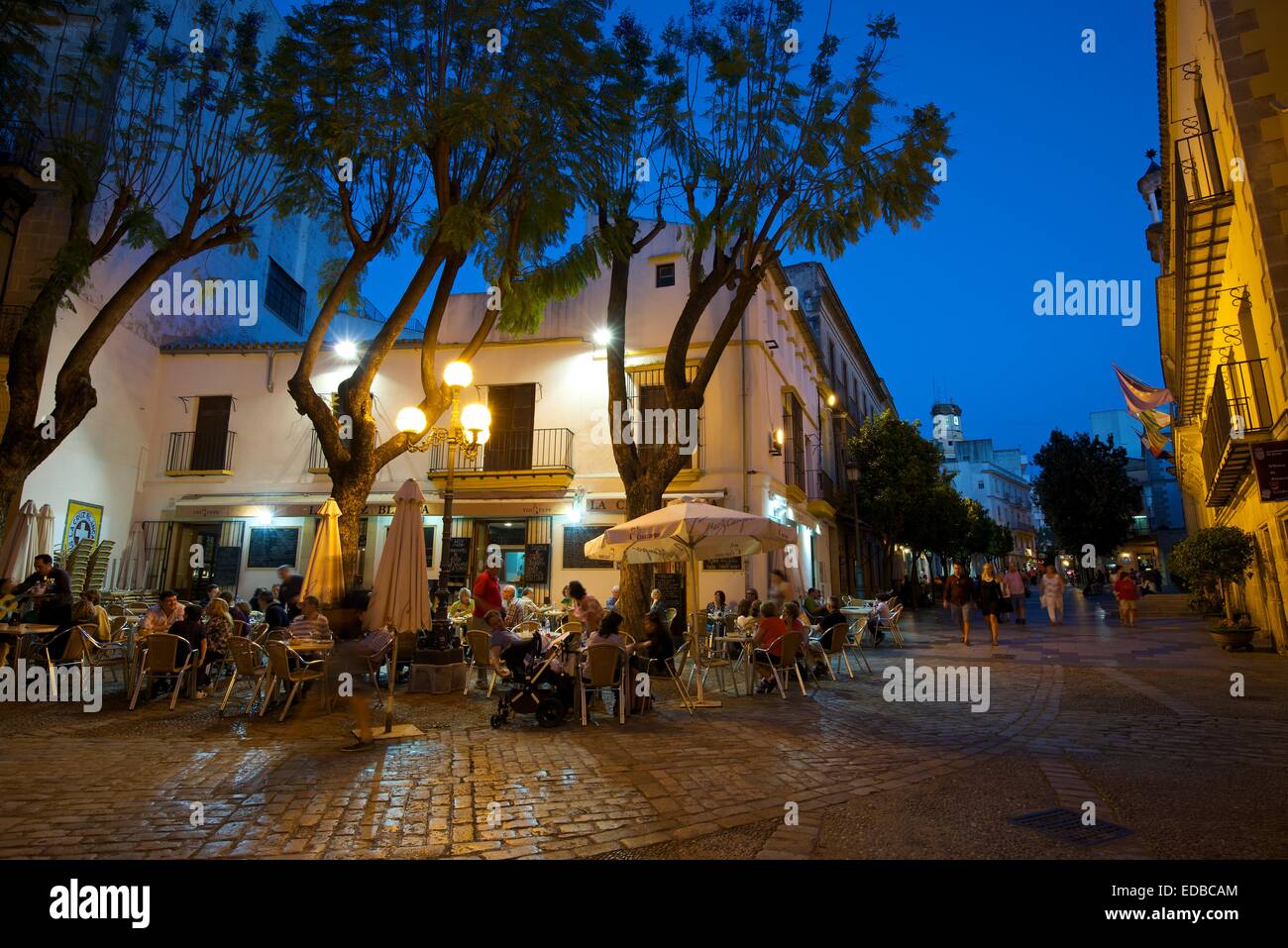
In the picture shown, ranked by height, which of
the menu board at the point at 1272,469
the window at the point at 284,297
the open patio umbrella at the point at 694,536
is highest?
the window at the point at 284,297

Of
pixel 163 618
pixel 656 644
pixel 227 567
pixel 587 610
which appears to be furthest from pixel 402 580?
pixel 227 567

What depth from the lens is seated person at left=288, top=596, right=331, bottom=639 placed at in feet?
24.2

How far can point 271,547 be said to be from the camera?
58.3 feet

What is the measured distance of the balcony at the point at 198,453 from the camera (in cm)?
1845

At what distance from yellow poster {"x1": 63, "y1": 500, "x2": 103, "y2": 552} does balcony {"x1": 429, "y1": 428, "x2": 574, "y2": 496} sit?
8.29 metres

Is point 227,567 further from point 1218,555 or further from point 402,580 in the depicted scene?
point 1218,555

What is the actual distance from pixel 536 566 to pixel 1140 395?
15347mm

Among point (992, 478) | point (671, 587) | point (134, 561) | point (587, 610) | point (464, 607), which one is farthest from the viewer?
point (992, 478)

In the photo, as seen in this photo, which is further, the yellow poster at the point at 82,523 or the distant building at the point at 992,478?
the distant building at the point at 992,478

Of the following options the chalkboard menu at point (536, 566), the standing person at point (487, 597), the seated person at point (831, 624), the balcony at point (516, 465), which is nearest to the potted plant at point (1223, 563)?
the seated person at point (831, 624)

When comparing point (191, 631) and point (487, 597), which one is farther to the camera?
point (487, 597)

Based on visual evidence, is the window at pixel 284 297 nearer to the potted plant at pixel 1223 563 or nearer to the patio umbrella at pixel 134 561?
the patio umbrella at pixel 134 561

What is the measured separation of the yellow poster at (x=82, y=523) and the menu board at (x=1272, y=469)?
2240cm

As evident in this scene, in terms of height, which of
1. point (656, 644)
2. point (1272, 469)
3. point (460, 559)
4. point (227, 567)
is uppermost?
point (1272, 469)
